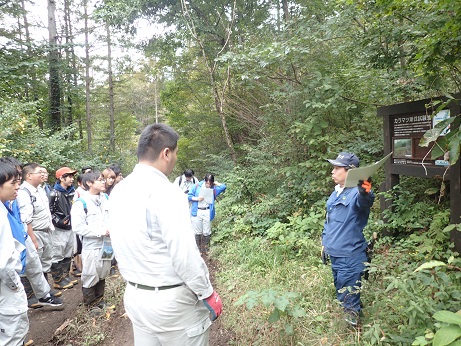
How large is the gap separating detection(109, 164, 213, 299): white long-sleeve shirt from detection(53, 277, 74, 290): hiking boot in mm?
3918

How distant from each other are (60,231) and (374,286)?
5043mm

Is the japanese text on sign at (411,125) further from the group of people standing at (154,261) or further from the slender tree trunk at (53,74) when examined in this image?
the slender tree trunk at (53,74)

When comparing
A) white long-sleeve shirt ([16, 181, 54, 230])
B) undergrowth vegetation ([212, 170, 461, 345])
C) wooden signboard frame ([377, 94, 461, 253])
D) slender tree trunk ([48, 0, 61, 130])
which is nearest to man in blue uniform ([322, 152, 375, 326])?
undergrowth vegetation ([212, 170, 461, 345])

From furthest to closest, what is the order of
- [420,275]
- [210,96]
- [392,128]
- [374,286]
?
[210,96] → [392,128] → [374,286] → [420,275]

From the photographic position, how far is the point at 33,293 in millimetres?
4289

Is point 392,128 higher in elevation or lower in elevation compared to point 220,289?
higher

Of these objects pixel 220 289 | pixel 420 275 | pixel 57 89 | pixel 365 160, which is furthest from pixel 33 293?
pixel 57 89

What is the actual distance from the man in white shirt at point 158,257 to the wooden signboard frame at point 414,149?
2.90 metres

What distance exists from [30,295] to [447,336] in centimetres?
506

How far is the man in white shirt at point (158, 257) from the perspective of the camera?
69.1 inches

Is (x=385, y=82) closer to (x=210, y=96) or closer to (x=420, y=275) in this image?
(x=420, y=275)

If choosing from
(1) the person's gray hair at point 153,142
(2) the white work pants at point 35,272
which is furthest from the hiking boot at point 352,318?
(2) the white work pants at point 35,272

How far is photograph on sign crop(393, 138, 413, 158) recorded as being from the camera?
4.04 m

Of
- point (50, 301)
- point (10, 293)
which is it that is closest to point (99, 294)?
point (50, 301)
